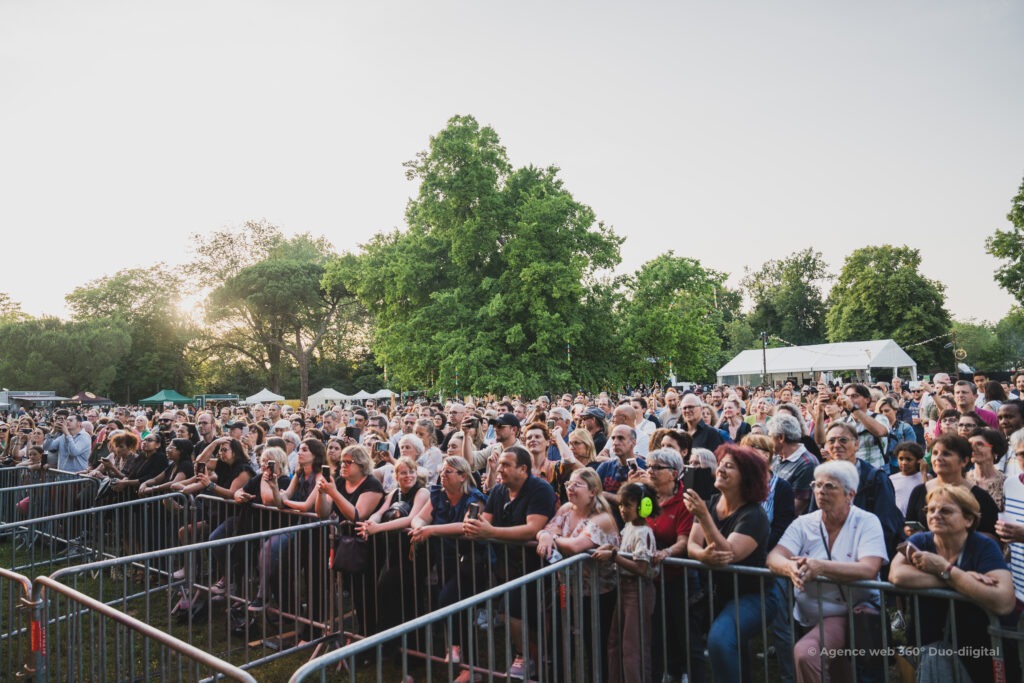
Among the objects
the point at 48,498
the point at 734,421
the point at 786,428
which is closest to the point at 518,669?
the point at 786,428

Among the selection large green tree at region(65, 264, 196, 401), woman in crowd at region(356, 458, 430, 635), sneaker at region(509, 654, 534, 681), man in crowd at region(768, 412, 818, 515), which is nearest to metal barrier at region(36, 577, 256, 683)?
woman in crowd at region(356, 458, 430, 635)

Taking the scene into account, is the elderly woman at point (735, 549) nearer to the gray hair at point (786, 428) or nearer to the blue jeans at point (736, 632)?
the blue jeans at point (736, 632)

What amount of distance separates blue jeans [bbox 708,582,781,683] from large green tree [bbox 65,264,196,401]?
5949cm

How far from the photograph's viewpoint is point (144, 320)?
2307 inches

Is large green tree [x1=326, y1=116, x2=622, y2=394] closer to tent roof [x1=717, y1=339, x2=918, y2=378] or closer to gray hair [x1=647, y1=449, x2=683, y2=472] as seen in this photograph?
gray hair [x1=647, y1=449, x2=683, y2=472]

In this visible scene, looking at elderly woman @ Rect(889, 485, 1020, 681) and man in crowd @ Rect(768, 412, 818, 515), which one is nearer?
elderly woman @ Rect(889, 485, 1020, 681)

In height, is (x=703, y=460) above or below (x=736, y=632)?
above

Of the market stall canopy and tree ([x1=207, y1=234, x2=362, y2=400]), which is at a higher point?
tree ([x1=207, y1=234, x2=362, y2=400])

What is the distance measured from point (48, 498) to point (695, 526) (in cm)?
884

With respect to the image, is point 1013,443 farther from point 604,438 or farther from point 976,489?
point 604,438

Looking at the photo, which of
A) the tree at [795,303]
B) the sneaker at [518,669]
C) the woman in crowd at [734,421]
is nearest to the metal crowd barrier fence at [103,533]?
the sneaker at [518,669]

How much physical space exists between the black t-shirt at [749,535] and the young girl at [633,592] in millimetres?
396

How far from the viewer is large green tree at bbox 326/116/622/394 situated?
26.0m

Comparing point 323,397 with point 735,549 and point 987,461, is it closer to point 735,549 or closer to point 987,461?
point 987,461
